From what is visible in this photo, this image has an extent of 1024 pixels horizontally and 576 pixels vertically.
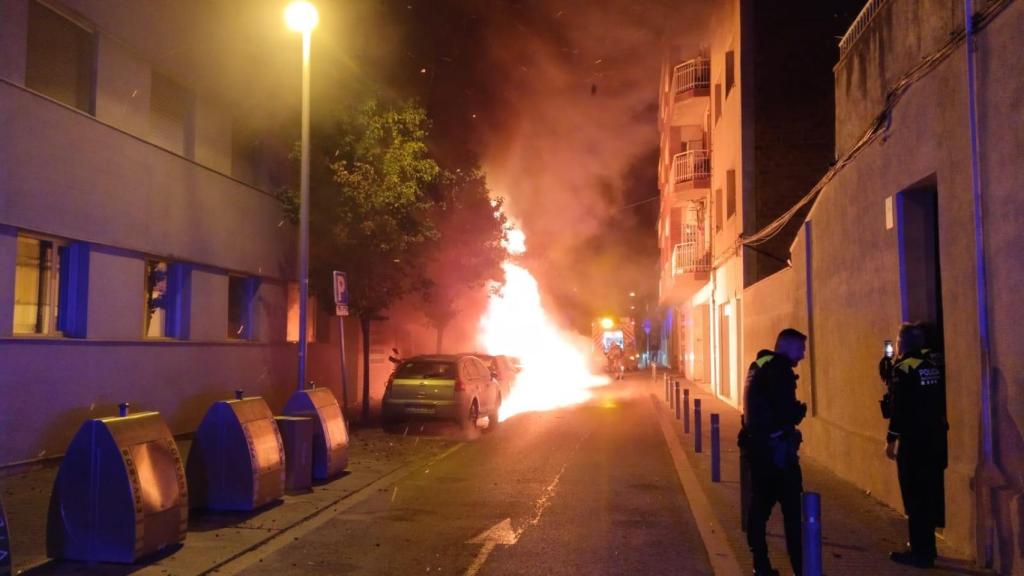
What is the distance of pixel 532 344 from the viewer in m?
49.0

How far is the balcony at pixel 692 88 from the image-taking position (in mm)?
25734

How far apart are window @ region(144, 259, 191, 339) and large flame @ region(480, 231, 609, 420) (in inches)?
444

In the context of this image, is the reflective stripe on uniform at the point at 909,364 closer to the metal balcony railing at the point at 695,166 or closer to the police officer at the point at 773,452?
the police officer at the point at 773,452

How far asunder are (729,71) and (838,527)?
16.1m

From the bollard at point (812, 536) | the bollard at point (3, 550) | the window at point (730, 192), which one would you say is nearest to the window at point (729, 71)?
the window at point (730, 192)

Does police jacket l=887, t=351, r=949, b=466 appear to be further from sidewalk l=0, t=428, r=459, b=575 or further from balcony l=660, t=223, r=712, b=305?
balcony l=660, t=223, r=712, b=305

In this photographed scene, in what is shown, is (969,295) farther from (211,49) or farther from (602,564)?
(211,49)

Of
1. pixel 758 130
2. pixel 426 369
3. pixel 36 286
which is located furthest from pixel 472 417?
pixel 758 130

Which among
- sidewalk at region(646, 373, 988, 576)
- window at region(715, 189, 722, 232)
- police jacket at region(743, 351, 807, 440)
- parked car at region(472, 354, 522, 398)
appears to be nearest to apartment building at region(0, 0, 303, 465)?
parked car at region(472, 354, 522, 398)

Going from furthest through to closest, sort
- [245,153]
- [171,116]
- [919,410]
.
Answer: [245,153] → [171,116] → [919,410]

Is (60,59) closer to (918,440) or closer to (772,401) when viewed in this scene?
(772,401)

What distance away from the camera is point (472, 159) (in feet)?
70.6

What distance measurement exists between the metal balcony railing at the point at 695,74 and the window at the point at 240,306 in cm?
1593

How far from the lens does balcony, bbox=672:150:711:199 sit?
25984 mm
